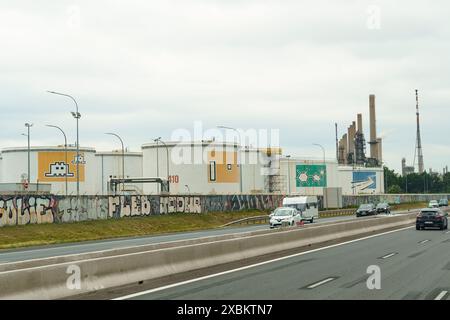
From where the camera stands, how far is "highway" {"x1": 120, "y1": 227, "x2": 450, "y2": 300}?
1341cm

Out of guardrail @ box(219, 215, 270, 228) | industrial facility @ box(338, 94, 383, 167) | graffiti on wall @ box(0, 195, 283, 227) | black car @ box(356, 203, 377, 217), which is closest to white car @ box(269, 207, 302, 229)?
graffiti on wall @ box(0, 195, 283, 227)

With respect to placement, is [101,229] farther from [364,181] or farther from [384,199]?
[364,181]

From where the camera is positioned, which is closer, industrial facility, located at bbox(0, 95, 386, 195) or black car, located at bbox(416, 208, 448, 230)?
black car, located at bbox(416, 208, 448, 230)

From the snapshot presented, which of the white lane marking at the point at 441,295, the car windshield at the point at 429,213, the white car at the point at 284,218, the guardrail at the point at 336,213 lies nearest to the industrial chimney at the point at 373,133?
the guardrail at the point at 336,213

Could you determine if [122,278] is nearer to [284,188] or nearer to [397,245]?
[397,245]

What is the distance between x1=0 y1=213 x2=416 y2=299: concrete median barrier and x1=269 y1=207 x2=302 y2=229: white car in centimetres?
2005

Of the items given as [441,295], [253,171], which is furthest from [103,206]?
[441,295]

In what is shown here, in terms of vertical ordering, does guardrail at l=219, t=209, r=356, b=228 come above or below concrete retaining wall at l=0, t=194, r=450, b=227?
below

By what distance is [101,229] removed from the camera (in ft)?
172

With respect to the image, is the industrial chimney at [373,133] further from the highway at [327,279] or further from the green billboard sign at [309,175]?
the highway at [327,279]

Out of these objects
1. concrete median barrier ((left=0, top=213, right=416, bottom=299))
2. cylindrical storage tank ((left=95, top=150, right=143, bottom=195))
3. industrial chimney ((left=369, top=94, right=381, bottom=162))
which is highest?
industrial chimney ((left=369, top=94, right=381, bottom=162))

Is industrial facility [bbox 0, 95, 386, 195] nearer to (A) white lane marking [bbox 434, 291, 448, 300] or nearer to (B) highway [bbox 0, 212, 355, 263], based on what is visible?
(B) highway [bbox 0, 212, 355, 263]

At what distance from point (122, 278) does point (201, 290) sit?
74.3 inches
